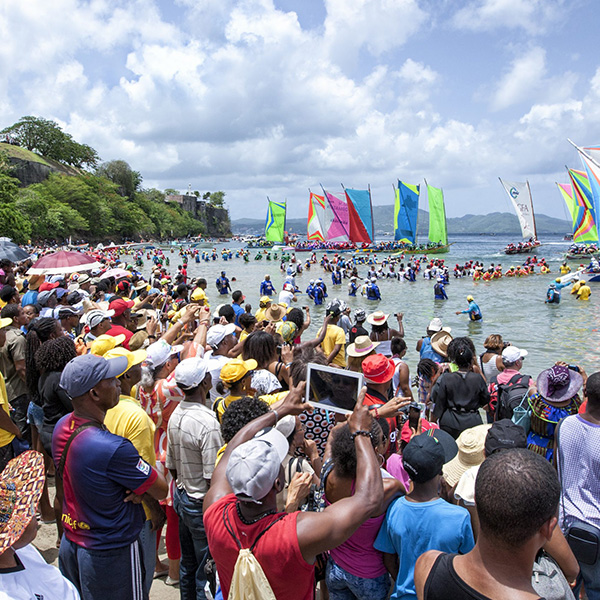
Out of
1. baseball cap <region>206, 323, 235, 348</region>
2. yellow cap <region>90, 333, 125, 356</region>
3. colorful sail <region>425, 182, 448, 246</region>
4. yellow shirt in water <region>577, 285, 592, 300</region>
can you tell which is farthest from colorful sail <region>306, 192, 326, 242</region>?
yellow cap <region>90, 333, 125, 356</region>

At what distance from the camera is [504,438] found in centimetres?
254

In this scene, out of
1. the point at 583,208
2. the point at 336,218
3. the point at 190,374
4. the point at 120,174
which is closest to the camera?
the point at 190,374

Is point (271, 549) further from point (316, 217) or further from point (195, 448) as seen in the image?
point (316, 217)

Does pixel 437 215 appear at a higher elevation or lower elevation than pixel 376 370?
higher

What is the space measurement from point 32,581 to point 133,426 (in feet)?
3.52

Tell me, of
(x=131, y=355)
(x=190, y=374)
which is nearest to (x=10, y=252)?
(x=131, y=355)

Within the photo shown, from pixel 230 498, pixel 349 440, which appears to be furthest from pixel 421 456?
pixel 230 498

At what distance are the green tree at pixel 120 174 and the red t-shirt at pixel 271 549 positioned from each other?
10200cm

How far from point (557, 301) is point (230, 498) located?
2129cm

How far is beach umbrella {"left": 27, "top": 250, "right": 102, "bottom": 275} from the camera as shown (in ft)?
30.7

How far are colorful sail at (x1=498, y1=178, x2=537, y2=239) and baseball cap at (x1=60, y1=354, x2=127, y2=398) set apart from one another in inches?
2113

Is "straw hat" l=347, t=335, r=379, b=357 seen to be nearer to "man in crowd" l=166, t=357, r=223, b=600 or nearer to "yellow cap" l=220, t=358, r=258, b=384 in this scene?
"yellow cap" l=220, t=358, r=258, b=384

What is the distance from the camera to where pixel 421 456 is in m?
2.12

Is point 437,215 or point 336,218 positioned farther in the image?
point 336,218
